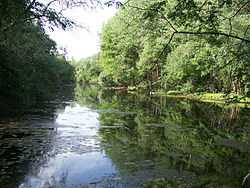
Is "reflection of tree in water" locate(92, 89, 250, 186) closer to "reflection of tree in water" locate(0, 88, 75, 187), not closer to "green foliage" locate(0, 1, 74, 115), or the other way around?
"reflection of tree in water" locate(0, 88, 75, 187)

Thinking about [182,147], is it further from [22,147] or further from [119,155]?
[22,147]

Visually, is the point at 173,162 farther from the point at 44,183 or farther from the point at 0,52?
the point at 0,52

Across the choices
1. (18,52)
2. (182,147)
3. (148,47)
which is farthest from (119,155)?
(148,47)

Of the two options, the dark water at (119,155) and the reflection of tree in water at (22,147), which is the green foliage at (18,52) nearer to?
the reflection of tree in water at (22,147)

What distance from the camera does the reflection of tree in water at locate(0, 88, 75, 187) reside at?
524 centimetres

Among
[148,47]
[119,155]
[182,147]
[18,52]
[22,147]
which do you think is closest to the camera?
[119,155]

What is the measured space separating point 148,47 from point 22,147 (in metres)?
30.1

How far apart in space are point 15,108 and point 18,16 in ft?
25.6

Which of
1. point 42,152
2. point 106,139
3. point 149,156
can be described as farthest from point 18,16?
point 149,156

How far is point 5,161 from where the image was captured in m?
5.82

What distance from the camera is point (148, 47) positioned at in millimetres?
34812

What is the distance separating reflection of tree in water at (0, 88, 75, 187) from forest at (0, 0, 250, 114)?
229 cm

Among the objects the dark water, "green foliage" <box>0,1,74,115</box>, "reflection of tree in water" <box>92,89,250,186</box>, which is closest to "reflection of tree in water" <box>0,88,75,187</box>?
the dark water

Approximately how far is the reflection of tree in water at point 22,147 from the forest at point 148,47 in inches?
90.3
